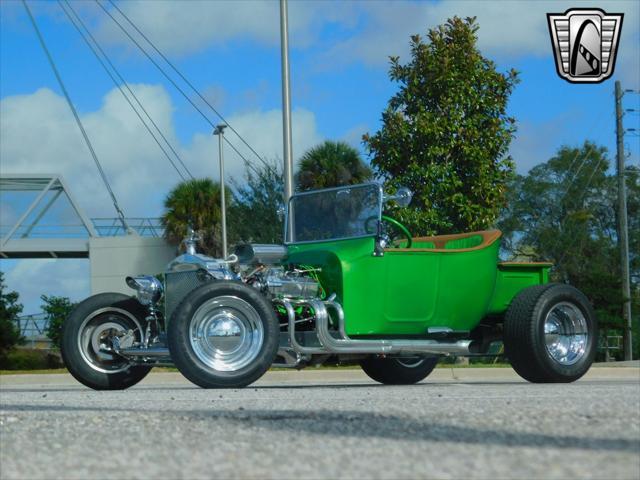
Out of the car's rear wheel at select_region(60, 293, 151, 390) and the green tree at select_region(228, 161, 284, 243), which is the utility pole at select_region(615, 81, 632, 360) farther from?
the car's rear wheel at select_region(60, 293, 151, 390)

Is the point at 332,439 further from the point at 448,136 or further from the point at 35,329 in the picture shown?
the point at 35,329

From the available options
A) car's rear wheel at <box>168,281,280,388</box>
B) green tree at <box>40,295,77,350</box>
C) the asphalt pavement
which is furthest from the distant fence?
the asphalt pavement

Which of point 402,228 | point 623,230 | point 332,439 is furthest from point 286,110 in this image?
point 623,230

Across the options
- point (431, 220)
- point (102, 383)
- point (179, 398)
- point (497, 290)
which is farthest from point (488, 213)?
point (179, 398)

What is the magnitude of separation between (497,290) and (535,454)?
601cm

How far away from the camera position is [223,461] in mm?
4336

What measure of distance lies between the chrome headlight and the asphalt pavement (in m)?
2.75

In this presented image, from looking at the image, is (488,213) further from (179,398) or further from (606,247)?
(606,247)

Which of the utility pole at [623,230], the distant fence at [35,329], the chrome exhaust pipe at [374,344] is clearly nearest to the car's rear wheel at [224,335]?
the chrome exhaust pipe at [374,344]

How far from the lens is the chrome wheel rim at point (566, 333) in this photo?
32.3ft

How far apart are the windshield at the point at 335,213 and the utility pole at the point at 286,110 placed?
614cm

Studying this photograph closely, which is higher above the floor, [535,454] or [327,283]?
[327,283]

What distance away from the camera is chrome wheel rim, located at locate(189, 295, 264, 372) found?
28.9 feet

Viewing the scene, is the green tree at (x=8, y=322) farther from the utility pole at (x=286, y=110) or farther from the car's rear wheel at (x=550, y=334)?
the car's rear wheel at (x=550, y=334)
